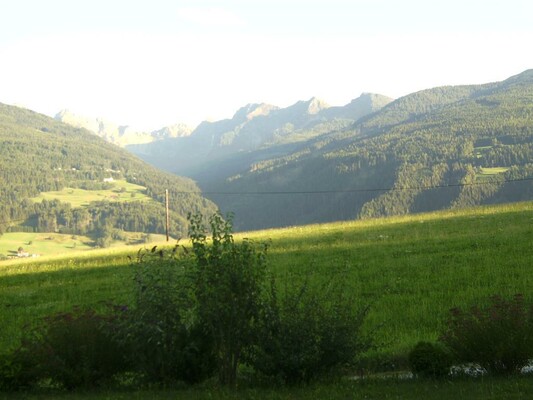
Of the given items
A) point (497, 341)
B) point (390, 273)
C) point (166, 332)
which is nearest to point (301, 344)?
point (166, 332)

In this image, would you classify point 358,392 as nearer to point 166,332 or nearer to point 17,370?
point 166,332

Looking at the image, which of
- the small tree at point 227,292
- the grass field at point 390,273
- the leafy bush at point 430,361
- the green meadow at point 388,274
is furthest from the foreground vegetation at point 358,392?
the green meadow at point 388,274

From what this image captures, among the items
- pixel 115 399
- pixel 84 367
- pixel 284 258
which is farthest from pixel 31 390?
pixel 284 258

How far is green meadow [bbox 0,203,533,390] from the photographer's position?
15.6 m

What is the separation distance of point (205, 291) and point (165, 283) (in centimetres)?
84

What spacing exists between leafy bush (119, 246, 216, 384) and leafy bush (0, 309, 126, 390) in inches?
18.9

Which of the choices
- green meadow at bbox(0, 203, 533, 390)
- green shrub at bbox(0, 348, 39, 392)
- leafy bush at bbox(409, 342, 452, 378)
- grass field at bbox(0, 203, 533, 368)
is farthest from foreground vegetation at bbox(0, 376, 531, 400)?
green meadow at bbox(0, 203, 533, 390)

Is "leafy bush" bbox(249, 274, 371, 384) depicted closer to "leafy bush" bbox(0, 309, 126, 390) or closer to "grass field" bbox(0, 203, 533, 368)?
"grass field" bbox(0, 203, 533, 368)

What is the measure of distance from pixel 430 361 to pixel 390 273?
12855 mm

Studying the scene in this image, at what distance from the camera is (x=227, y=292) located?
976 centimetres

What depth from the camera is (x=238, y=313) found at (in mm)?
9805

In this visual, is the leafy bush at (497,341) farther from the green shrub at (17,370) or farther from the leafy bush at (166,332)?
the green shrub at (17,370)

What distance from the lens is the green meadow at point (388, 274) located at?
15648mm

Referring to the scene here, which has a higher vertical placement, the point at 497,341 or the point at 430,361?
the point at 497,341
